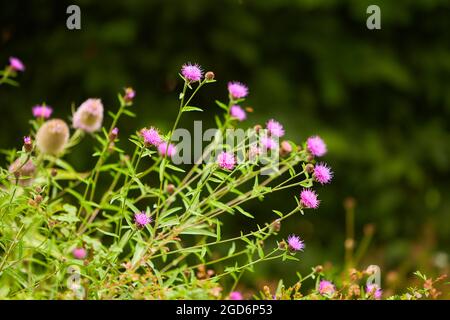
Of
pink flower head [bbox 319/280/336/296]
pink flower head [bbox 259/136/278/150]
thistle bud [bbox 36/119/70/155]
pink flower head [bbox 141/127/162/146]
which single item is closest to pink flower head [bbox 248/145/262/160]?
pink flower head [bbox 259/136/278/150]

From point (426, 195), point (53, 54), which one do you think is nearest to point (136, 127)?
point (53, 54)

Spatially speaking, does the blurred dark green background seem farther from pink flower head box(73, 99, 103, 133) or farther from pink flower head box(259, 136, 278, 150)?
pink flower head box(73, 99, 103, 133)

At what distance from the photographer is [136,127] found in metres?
4.40

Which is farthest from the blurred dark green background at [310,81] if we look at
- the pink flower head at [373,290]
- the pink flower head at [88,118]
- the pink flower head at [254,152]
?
the pink flower head at [88,118]

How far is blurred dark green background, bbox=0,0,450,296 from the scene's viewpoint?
4445mm

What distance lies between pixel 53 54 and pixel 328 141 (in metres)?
1.72

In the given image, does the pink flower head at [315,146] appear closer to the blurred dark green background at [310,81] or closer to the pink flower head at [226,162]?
the pink flower head at [226,162]

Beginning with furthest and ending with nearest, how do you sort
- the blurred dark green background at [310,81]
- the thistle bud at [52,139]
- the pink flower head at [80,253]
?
the blurred dark green background at [310,81]
the pink flower head at [80,253]
the thistle bud at [52,139]

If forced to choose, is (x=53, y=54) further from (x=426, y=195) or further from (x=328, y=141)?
(x=426, y=195)

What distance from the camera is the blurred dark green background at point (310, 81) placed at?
4445 millimetres

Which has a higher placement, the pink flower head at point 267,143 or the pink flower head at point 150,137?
Result: the pink flower head at point 267,143

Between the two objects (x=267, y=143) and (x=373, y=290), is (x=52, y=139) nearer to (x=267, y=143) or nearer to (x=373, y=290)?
(x=267, y=143)

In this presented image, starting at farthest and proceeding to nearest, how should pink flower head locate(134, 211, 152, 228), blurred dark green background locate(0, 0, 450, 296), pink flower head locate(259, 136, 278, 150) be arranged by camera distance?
blurred dark green background locate(0, 0, 450, 296)
pink flower head locate(259, 136, 278, 150)
pink flower head locate(134, 211, 152, 228)

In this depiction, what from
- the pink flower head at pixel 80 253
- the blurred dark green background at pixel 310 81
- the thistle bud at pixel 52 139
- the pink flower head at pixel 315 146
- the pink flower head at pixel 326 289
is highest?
the blurred dark green background at pixel 310 81
